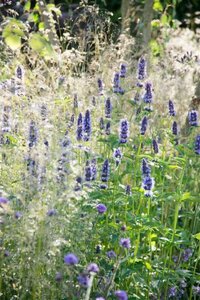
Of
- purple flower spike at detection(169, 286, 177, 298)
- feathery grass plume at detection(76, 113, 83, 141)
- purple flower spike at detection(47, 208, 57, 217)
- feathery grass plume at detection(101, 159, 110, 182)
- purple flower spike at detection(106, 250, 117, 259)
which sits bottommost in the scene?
purple flower spike at detection(169, 286, 177, 298)

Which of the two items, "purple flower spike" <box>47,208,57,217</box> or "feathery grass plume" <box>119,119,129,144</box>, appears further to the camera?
"feathery grass plume" <box>119,119,129,144</box>

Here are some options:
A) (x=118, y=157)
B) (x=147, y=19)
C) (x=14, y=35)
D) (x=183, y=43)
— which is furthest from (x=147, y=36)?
(x=14, y=35)

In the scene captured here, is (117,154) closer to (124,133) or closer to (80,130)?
(124,133)

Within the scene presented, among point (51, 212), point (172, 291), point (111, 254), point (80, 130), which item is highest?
point (80, 130)

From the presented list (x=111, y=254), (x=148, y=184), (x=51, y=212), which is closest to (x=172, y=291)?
(x=111, y=254)

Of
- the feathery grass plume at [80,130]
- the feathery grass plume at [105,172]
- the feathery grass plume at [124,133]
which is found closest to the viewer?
the feathery grass plume at [105,172]

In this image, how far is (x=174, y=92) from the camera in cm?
502

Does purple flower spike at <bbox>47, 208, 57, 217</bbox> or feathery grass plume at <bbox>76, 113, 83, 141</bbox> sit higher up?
feathery grass plume at <bbox>76, 113, 83, 141</bbox>

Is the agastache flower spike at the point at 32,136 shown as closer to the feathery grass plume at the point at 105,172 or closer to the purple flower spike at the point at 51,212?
the feathery grass plume at the point at 105,172

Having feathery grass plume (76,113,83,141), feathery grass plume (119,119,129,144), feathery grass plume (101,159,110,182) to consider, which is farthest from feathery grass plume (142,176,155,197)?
feathery grass plume (76,113,83,141)

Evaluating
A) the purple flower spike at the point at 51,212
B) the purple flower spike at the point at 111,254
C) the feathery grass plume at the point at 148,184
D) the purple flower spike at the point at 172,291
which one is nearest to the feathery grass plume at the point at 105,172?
the feathery grass plume at the point at 148,184

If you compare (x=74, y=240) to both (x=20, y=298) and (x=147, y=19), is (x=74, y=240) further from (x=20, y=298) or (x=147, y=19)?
(x=147, y=19)

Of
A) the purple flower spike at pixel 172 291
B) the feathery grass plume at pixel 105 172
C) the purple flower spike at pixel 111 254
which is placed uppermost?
the feathery grass plume at pixel 105 172

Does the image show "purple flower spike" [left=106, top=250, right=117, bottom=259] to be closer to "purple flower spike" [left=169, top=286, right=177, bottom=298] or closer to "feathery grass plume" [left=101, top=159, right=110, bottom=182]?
"feathery grass plume" [left=101, top=159, right=110, bottom=182]
